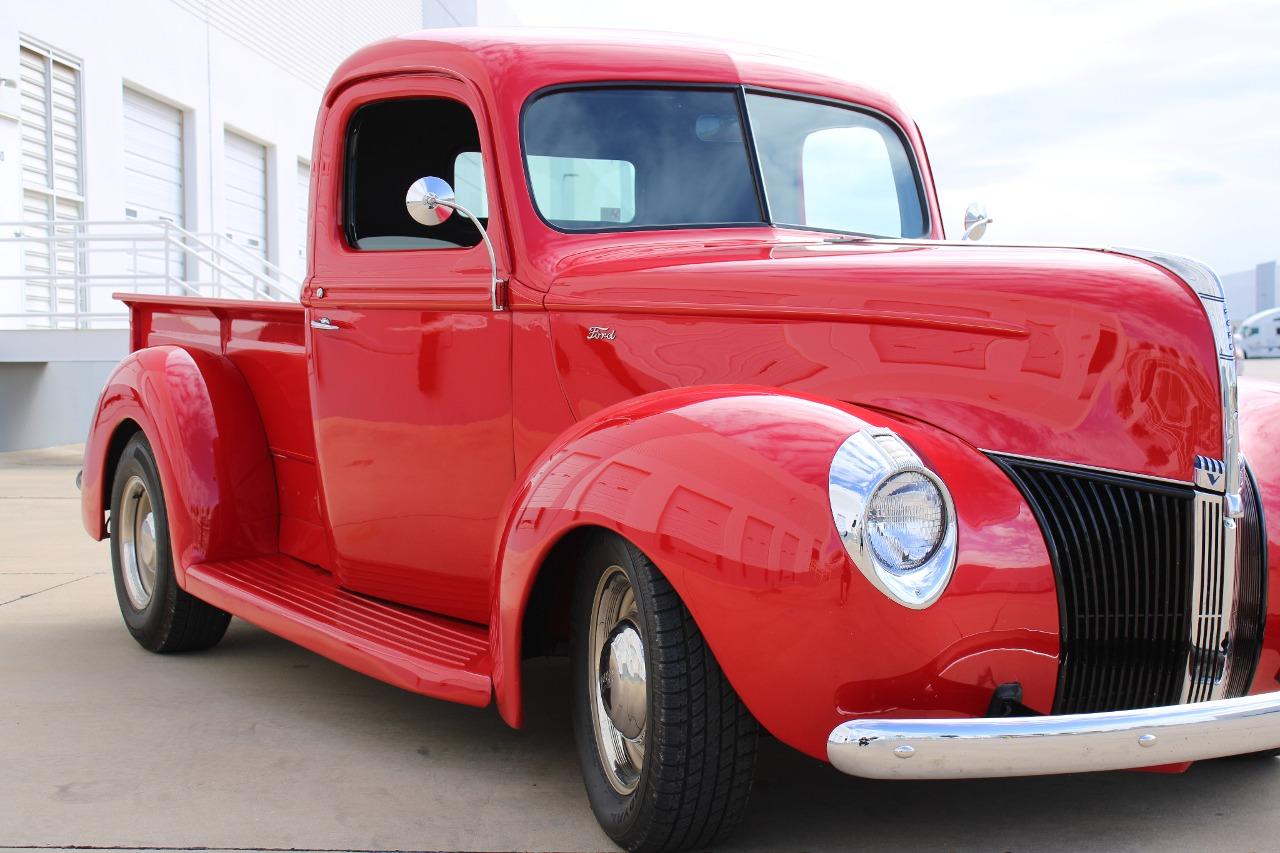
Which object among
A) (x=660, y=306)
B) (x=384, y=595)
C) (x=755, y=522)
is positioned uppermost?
(x=660, y=306)

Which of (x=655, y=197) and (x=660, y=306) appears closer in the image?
(x=660, y=306)

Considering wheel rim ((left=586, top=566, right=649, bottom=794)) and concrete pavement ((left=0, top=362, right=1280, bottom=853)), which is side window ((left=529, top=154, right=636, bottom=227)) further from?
concrete pavement ((left=0, top=362, right=1280, bottom=853))

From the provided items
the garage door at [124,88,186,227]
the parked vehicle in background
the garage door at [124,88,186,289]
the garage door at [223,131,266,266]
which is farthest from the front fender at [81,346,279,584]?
the parked vehicle in background

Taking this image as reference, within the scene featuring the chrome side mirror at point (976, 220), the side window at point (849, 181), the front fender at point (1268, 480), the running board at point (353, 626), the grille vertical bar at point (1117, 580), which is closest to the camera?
the grille vertical bar at point (1117, 580)

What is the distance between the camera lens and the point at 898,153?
4156 millimetres

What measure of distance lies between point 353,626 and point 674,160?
146 centimetres

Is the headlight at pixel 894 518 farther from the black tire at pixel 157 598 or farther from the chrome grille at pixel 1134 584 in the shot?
the black tire at pixel 157 598

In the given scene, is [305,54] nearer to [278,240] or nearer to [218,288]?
[278,240]

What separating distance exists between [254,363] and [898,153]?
7.06 feet

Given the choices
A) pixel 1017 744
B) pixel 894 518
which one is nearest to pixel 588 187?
pixel 894 518

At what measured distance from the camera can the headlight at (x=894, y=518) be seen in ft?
7.38

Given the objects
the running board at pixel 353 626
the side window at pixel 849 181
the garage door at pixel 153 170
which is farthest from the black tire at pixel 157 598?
the garage door at pixel 153 170

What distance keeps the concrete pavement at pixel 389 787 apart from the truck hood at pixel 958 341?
0.86 meters

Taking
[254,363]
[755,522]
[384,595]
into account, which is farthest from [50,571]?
[755,522]
